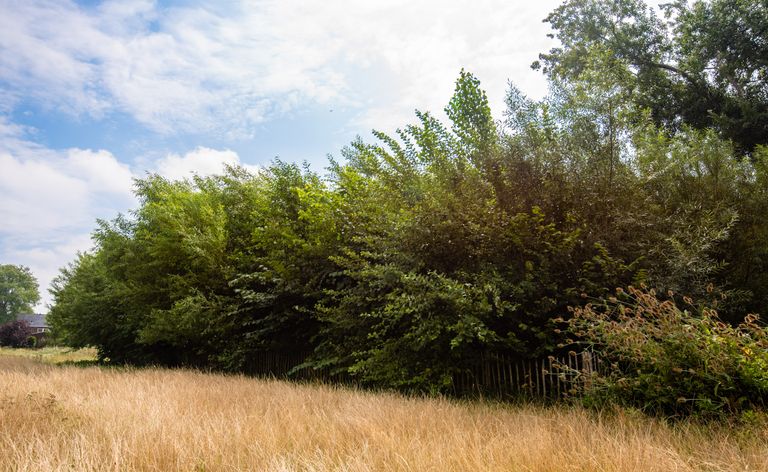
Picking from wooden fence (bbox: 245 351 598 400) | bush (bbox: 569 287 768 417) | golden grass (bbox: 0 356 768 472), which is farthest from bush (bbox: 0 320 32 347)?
A: bush (bbox: 569 287 768 417)

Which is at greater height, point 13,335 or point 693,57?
point 693,57

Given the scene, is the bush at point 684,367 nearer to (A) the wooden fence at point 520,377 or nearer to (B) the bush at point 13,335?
(A) the wooden fence at point 520,377

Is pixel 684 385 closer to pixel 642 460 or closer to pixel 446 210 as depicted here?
pixel 642 460

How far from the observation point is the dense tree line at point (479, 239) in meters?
8.27

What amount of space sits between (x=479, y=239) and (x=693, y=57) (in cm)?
1463

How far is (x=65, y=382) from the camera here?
8984mm

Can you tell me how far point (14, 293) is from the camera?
8381 cm

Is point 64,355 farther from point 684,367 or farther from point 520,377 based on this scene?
point 684,367

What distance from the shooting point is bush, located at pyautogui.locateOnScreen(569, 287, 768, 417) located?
498cm

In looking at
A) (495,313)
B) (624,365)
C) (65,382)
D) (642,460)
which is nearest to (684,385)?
(624,365)

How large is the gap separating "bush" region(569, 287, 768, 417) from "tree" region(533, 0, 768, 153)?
11.4 metres

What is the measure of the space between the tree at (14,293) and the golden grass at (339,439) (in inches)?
3859

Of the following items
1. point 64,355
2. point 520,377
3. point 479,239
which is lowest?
point 64,355

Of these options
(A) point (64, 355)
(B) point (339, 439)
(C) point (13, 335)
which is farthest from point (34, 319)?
(B) point (339, 439)
